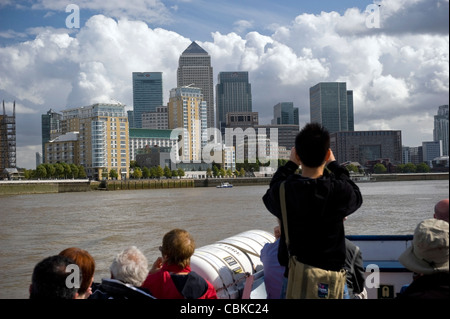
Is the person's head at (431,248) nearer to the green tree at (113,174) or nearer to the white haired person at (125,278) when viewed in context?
the white haired person at (125,278)

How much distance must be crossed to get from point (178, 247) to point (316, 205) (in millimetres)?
1552

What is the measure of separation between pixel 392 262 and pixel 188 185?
126933mm

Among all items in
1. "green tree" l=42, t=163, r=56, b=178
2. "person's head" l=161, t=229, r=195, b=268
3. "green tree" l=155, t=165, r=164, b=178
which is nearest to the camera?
"person's head" l=161, t=229, r=195, b=268

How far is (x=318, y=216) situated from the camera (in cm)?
335

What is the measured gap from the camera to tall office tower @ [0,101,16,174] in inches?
6683

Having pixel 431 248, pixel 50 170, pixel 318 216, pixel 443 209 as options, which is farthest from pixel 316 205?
pixel 50 170

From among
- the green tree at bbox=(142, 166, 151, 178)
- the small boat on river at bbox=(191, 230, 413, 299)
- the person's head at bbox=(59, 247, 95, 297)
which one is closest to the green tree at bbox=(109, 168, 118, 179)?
the green tree at bbox=(142, 166, 151, 178)

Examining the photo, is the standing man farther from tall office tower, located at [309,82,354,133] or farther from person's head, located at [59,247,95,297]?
tall office tower, located at [309,82,354,133]

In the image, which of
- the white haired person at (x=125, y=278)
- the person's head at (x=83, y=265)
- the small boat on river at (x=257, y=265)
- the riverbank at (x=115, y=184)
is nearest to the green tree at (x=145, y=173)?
the riverbank at (x=115, y=184)

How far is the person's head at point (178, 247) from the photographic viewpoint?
4.42 metres

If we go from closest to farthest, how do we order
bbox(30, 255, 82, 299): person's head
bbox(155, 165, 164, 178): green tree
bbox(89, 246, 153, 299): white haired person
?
bbox(30, 255, 82, 299): person's head < bbox(89, 246, 153, 299): white haired person < bbox(155, 165, 164, 178): green tree

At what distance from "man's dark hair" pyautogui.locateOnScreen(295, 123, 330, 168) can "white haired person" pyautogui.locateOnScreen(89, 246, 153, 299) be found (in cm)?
181

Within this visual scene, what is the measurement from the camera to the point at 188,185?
133m
